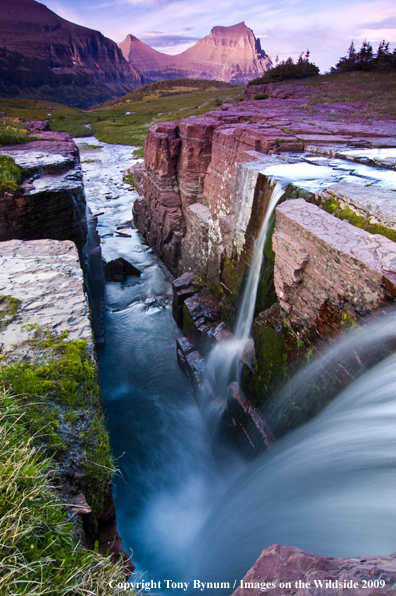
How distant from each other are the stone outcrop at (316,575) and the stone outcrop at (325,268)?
68.0 inches

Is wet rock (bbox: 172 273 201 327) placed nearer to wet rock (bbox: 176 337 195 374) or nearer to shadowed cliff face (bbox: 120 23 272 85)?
wet rock (bbox: 176 337 195 374)

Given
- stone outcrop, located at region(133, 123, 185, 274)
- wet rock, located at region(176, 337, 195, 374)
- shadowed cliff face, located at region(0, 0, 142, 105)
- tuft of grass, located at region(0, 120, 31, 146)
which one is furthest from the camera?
shadowed cliff face, located at region(0, 0, 142, 105)

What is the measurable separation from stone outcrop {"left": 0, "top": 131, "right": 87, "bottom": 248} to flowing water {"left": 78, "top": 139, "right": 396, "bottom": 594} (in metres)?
3.03

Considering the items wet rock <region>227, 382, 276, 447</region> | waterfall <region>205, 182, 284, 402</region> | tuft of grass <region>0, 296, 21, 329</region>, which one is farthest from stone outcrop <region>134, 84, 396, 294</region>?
tuft of grass <region>0, 296, 21, 329</region>

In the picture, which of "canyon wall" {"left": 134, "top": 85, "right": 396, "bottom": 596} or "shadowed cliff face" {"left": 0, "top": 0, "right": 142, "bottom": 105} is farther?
"shadowed cliff face" {"left": 0, "top": 0, "right": 142, "bottom": 105}

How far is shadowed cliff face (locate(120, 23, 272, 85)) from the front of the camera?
497 feet

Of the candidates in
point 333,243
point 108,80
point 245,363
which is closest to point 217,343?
point 245,363

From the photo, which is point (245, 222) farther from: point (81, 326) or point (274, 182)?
point (81, 326)

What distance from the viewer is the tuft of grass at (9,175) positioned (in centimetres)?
484

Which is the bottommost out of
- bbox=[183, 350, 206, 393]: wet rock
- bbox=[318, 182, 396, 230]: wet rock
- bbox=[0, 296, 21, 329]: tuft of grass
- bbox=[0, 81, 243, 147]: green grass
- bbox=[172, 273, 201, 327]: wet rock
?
bbox=[183, 350, 206, 393]: wet rock

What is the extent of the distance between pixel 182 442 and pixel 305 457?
2.79 meters

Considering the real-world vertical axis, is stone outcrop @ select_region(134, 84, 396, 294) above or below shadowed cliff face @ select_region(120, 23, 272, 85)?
below

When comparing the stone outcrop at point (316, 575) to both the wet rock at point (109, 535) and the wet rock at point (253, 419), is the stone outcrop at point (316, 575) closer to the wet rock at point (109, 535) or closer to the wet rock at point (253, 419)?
the wet rock at point (109, 535)

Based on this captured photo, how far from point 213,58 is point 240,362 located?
19433cm
